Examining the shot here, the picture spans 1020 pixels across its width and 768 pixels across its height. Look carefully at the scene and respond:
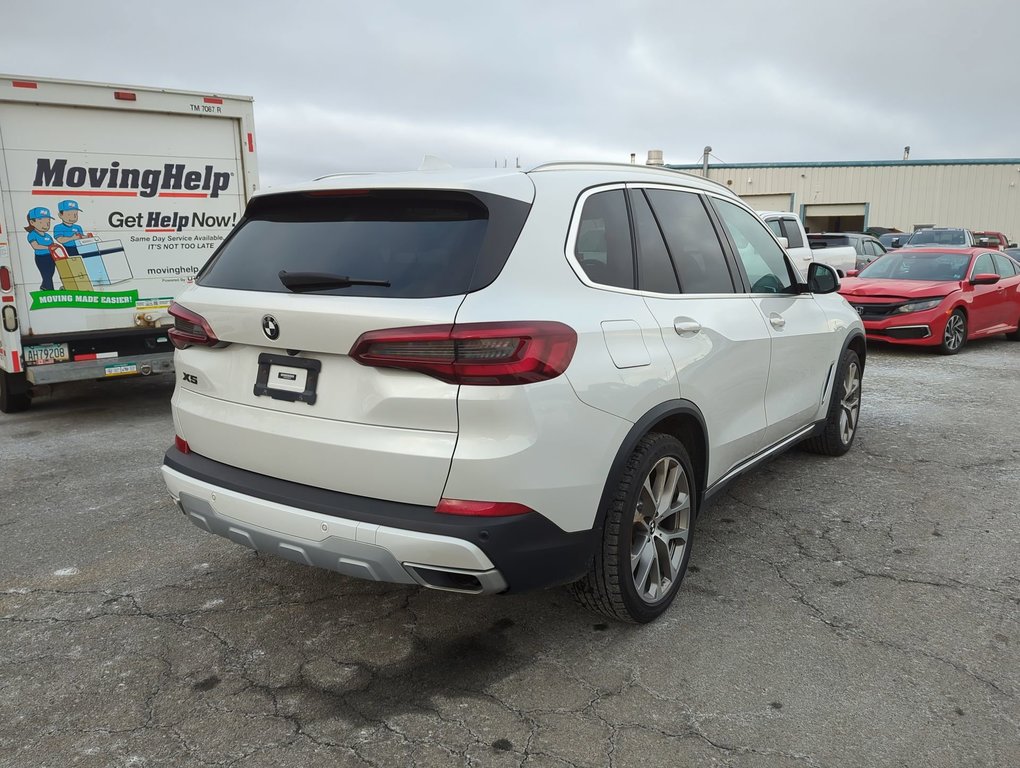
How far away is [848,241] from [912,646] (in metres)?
18.4

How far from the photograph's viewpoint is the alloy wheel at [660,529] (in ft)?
10.2

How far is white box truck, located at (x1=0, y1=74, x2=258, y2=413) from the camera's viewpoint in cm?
664

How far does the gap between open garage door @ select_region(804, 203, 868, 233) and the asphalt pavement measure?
39.3 m

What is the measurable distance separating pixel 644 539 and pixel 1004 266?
11903 mm

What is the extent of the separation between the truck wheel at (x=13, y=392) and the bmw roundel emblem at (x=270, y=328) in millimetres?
5709

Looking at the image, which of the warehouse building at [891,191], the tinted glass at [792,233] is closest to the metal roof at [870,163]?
the warehouse building at [891,191]

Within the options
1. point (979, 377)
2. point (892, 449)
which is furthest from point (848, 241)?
point (892, 449)

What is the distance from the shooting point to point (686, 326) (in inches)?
128

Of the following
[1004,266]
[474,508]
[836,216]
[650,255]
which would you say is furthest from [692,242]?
[836,216]

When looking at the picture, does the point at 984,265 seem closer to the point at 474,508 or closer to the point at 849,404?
the point at 849,404

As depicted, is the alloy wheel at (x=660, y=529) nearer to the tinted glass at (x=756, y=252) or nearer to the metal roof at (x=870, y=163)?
the tinted glass at (x=756, y=252)

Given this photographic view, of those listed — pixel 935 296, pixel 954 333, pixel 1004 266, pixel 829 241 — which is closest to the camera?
pixel 935 296

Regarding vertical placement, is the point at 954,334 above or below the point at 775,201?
below

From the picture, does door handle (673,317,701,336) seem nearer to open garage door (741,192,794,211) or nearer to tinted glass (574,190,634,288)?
tinted glass (574,190,634,288)
